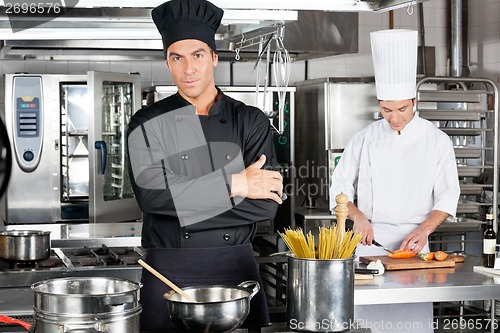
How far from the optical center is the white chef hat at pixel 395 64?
155 inches

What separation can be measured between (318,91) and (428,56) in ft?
5.13

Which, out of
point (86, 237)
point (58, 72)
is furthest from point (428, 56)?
point (86, 237)

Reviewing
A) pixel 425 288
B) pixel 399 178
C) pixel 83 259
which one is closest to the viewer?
pixel 425 288

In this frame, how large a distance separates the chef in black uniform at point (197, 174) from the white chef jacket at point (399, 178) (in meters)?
1.38

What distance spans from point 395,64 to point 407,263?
46.1 inches

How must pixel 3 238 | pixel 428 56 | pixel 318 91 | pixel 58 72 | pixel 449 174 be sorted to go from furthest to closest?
pixel 428 56, pixel 58 72, pixel 318 91, pixel 449 174, pixel 3 238

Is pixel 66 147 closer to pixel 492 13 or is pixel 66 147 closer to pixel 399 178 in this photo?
pixel 399 178

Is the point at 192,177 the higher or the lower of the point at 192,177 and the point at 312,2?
the lower

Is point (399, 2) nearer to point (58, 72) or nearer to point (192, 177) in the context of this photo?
point (192, 177)

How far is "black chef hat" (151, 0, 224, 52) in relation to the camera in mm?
2625

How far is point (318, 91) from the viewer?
6438 millimetres

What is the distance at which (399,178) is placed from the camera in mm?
4008

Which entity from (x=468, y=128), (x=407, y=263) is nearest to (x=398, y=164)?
(x=407, y=263)

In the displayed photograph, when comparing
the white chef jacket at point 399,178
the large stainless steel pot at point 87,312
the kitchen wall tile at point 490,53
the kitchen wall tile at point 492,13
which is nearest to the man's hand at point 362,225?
the white chef jacket at point 399,178
